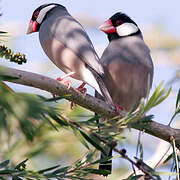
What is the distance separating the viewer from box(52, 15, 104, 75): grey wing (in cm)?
230

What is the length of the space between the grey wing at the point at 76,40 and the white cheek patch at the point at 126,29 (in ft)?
1.43

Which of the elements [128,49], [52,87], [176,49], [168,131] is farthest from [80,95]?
[176,49]

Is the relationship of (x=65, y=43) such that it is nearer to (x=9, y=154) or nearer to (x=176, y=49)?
(x=9, y=154)

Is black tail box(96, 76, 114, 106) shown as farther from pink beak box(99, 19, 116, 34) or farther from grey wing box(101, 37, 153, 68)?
pink beak box(99, 19, 116, 34)

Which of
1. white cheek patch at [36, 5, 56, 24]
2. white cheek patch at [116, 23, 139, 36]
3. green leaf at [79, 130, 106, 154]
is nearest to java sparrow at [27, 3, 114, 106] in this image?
white cheek patch at [36, 5, 56, 24]

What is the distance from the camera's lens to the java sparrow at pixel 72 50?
2275 millimetres

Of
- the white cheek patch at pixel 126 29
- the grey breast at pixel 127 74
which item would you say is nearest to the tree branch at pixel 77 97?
the grey breast at pixel 127 74

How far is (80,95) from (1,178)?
2.47 feet

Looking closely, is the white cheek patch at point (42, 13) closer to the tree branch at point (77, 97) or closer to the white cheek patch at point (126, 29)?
the white cheek patch at point (126, 29)

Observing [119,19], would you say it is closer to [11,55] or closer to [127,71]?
[127,71]

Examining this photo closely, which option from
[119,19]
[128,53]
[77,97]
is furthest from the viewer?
[119,19]

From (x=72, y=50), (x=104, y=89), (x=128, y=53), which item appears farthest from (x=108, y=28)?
(x=104, y=89)

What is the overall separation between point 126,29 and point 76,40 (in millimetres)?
683

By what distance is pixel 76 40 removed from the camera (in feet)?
8.19
